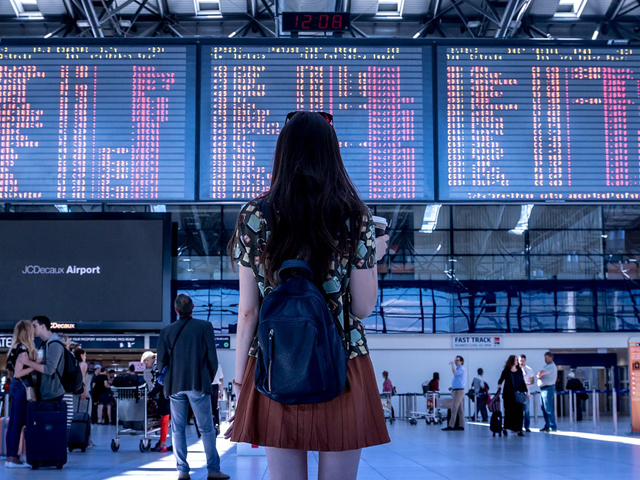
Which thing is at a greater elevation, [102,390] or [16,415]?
[16,415]

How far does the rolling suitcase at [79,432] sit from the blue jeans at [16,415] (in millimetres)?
1878

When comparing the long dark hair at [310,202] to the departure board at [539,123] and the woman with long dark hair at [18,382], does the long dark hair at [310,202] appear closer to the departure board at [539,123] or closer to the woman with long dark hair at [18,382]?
the woman with long dark hair at [18,382]

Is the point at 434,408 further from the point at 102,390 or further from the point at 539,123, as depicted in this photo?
the point at 539,123

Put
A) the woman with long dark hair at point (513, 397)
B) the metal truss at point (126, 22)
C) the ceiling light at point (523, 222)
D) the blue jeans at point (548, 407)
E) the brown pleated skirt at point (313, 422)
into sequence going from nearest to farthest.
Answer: the brown pleated skirt at point (313, 422) → the woman with long dark hair at point (513, 397) → the blue jeans at point (548, 407) → the metal truss at point (126, 22) → the ceiling light at point (523, 222)

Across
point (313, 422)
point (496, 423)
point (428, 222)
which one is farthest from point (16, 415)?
point (428, 222)

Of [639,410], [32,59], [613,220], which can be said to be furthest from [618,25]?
[32,59]

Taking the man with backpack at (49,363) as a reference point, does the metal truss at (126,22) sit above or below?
above

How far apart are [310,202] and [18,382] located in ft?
23.2

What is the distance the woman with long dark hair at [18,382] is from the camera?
789cm

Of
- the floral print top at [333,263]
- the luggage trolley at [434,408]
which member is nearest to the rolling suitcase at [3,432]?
the floral print top at [333,263]

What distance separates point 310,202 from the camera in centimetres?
216

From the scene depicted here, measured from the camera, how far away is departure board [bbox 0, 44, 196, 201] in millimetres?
10930

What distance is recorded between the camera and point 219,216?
1161 inches

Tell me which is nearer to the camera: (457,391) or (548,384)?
(548,384)
